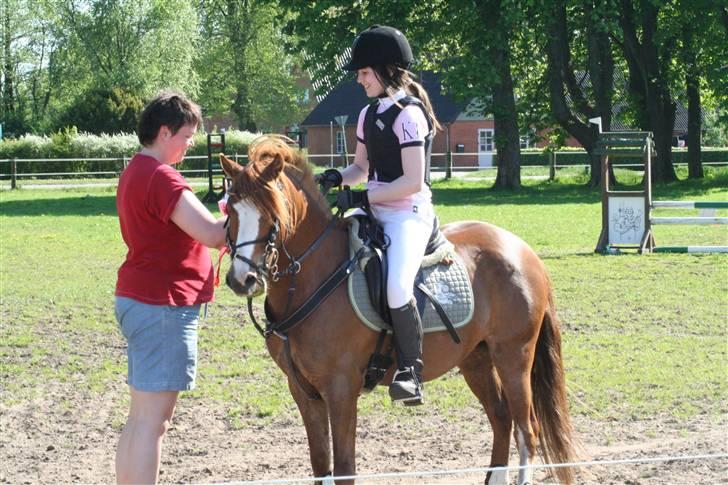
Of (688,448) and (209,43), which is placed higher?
(209,43)

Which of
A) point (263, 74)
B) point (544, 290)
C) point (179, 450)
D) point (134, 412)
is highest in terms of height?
point (263, 74)

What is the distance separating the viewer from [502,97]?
34.5 m

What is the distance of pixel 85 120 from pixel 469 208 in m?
36.1

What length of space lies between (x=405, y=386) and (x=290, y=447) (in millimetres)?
2073

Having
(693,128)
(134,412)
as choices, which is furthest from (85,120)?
(134,412)

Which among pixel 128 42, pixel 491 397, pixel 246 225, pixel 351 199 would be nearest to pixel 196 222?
pixel 246 225

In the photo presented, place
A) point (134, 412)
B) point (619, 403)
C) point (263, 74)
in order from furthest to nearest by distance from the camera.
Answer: point (263, 74) → point (619, 403) → point (134, 412)

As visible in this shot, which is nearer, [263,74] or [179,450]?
[179,450]

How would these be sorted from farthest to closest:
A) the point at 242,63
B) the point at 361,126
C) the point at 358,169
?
the point at 242,63
the point at 358,169
the point at 361,126

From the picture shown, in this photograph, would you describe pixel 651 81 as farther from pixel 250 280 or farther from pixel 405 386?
pixel 250 280

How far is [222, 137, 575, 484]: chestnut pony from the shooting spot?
466 cm

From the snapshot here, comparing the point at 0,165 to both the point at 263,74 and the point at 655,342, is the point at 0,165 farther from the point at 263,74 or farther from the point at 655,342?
the point at 655,342

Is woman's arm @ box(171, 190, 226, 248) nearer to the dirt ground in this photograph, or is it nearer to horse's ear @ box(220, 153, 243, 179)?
horse's ear @ box(220, 153, 243, 179)

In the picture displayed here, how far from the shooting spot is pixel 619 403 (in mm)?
7938
